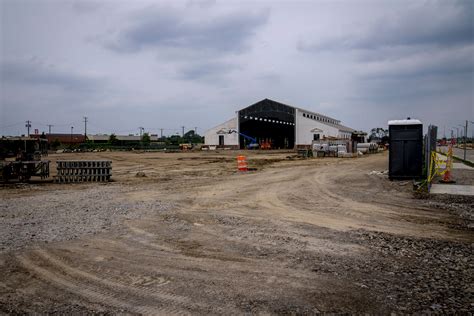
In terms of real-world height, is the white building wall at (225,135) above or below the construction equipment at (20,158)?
above

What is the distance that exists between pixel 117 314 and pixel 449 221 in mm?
8142

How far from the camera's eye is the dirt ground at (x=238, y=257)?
4344mm

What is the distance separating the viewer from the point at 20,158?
62.0 ft

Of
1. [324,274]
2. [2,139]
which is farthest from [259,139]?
[324,274]

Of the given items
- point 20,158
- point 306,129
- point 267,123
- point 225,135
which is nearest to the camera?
point 20,158

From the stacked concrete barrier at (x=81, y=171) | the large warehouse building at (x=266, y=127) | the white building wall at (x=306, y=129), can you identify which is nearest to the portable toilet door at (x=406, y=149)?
the stacked concrete barrier at (x=81, y=171)

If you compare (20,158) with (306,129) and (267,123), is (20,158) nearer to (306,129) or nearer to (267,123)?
(306,129)

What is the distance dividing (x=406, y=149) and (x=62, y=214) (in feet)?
49.0

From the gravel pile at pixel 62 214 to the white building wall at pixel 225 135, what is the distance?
5748 centimetres

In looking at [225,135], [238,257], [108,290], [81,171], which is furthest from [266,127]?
[108,290]

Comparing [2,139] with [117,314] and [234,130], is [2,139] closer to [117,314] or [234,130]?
[117,314]

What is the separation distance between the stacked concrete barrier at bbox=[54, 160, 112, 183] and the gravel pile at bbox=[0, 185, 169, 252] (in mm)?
4608

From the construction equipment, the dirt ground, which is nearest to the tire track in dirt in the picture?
the dirt ground

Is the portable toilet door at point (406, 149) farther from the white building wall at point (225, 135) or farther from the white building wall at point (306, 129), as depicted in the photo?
the white building wall at point (225, 135)
